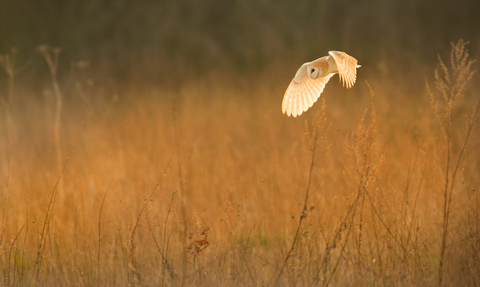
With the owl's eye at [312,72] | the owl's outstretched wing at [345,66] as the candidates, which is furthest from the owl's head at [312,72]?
the owl's outstretched wing at [345,66]

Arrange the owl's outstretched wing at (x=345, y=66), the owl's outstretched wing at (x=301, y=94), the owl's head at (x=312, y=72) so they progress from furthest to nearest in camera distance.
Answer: the owl's outstretched wing at (x=301, y=94) < the owl's head at (x=312, y=72) < the owl's outstretched wing at (x=345, y=66)

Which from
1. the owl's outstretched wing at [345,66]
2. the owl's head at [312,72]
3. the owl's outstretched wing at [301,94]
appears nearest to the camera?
the owl's outstretched wing at [345,66]

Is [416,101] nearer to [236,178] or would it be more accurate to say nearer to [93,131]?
[236,178]

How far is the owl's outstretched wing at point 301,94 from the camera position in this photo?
2.11 meters

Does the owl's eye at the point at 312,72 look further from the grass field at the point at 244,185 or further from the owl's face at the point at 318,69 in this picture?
the grass field at the point at 244,185

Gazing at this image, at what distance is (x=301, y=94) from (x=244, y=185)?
57.7 inches

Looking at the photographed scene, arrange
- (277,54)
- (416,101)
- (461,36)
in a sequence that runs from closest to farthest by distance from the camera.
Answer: (416,101), (461,36), (277,54)

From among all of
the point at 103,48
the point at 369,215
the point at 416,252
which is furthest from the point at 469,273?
the point at 103,48

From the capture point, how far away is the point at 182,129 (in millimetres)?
4582

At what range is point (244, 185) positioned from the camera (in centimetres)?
344

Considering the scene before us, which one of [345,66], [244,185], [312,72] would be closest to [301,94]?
[312,72]

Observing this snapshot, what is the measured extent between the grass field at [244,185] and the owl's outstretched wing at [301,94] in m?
0.14

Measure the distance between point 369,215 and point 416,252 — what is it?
1.02 ft

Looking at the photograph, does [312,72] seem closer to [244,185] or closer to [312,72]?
[312,72]
